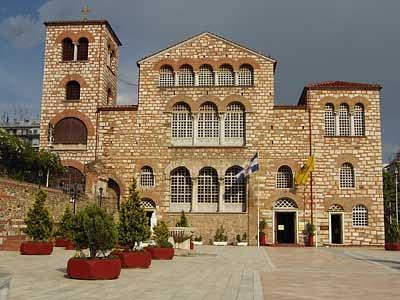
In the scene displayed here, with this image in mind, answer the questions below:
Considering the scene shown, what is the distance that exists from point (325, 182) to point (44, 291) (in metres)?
29.4

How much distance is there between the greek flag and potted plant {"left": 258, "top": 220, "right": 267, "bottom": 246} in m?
3.76

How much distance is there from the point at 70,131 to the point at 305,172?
1863cm

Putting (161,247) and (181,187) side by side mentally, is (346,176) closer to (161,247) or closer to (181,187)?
(181,187)

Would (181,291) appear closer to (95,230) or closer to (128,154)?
(95,230)

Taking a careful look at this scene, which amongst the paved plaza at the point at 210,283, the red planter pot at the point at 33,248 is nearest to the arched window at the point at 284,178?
the paved plaza at the point at 210,283

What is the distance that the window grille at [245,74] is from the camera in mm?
39656

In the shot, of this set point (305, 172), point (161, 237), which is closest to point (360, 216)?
point (305, 172)

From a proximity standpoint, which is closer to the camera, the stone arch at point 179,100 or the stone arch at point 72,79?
the stone arch at point 179,100

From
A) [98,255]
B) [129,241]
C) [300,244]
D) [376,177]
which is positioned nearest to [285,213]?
[300,244]

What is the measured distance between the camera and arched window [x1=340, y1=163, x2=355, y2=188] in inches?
1478

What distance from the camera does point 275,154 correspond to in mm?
38000

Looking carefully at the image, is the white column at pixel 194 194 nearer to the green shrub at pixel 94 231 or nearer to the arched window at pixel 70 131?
the arched window at pixel 70 131

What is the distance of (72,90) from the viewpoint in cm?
4044

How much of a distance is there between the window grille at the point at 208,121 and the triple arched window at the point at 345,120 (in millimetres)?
8640
